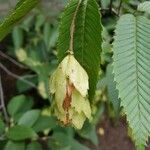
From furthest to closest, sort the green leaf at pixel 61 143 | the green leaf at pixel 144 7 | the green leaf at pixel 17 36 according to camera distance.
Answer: the green leaf at pixel 17 36 < the green leaf at pixel 61 143 < the green leaf at pixel 144 7

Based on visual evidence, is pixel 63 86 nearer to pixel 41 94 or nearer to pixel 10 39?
pixel 41 94

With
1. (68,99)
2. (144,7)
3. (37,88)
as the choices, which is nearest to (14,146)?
(37,88)

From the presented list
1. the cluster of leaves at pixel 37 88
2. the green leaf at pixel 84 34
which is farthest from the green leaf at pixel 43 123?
the green leaf at pixel 84 34

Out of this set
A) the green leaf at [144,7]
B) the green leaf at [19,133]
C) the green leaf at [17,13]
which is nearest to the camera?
the green leaf at [17,13]

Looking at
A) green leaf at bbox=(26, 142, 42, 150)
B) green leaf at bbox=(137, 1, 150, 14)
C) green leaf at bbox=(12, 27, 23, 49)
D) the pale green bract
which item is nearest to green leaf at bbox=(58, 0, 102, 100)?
the pale green bract

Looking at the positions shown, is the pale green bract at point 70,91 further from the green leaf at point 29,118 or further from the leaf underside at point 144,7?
the green leaf at point 29,118
